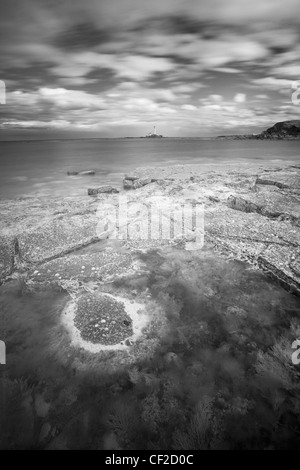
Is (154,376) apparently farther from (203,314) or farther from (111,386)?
(203,314)

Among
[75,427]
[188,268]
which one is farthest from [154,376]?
[188,268]

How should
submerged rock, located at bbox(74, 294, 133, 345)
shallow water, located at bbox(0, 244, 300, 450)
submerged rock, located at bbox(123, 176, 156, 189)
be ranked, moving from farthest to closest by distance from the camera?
submerged rock, located at bbox(123, 176, 156, 189) < submerged rock, located at bbox(74, 294, 133, 345) < shallow water, located at bbox(0, 244, 300, 450)

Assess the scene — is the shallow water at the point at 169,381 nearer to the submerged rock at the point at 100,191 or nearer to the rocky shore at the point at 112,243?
the rocky shore at the point at 112,243

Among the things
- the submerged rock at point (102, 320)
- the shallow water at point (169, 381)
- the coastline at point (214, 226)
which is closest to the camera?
the shallow water at point (169, 381)

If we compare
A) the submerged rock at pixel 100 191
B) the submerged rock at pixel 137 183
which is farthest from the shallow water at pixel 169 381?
the submerged rock at pixel 137 183

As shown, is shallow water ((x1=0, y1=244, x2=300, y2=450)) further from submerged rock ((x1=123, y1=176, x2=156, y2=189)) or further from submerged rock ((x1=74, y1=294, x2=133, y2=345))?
submerged rock ((x1=123, y1=176, x2=156, y2=189))

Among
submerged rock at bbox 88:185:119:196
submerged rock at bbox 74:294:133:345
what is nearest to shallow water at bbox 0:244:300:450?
submerged rock at bbox 74:294:133:345
